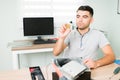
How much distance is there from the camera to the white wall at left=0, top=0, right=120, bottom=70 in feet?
10.5

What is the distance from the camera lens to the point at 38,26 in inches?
123

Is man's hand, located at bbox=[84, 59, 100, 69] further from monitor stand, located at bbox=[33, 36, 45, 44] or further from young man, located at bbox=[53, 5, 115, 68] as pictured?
monitor stand, located at bbox=[33, 36, 45, 44]

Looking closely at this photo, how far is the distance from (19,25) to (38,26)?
1.30 ft

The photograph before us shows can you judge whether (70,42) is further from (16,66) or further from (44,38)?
(44,38)

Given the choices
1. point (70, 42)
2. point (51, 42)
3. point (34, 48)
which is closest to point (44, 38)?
point (51, 42)

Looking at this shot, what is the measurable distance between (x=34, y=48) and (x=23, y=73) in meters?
1.31

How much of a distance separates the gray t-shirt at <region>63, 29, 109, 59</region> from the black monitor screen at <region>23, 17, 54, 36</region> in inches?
51.5

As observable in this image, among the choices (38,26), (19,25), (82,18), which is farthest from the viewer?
(19,25)

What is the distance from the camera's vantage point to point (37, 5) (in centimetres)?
329

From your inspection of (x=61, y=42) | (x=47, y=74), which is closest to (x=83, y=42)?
(x=61, y=42)

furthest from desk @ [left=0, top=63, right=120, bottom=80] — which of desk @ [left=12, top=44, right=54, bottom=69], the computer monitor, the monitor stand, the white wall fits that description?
the white wall

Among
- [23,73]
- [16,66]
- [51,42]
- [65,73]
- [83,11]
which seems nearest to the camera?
[65,73]

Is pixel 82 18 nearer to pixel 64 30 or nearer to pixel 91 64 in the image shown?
pixel 64 30

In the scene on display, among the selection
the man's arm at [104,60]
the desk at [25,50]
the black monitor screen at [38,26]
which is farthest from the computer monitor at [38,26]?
the man's arm at [104,60]
